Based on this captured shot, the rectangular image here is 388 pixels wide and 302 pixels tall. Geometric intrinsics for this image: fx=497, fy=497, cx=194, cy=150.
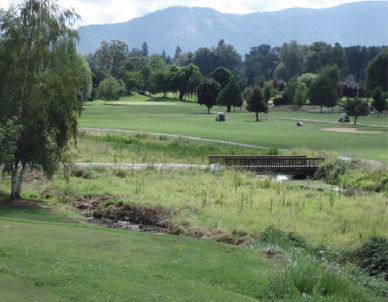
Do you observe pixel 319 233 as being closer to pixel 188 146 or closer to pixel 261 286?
pixel 261 286

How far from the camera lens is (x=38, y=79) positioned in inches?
918

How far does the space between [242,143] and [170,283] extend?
45.5 meters

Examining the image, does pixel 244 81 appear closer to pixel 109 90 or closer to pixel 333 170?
pixel 109 90

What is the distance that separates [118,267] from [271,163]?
96.0 feet

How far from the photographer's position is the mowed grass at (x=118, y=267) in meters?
8.80

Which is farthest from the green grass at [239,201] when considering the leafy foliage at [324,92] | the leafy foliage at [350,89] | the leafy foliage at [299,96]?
the leafy foliage at [350,89]

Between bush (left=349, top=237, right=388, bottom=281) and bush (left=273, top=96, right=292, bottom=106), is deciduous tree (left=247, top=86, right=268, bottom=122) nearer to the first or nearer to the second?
bush (left=273, top=96, right=292, bottom=106)

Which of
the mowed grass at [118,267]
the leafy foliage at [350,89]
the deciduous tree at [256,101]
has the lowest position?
the mowed grass at [118,267]

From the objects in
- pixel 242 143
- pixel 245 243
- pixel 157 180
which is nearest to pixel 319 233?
pixel 245 243

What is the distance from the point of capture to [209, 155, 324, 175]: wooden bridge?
3784 centimetres

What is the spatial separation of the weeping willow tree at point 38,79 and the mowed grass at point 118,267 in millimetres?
7993

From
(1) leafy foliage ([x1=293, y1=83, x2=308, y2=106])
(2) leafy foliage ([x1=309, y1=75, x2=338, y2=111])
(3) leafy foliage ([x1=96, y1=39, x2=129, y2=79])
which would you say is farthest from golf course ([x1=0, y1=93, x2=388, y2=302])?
(3) leafy foliage ([x1=96, y1=39, x2=129, y2=79])

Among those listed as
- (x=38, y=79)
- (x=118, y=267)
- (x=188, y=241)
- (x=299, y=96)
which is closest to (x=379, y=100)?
(x=299, y=96)

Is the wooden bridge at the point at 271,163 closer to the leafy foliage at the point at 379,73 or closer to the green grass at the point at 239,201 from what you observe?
the green grass at the point at 239,201
